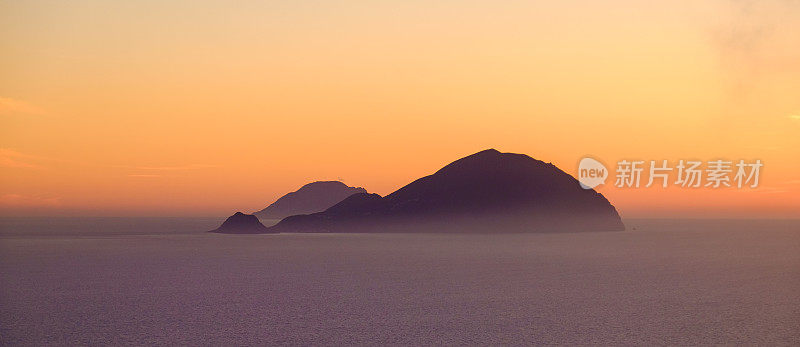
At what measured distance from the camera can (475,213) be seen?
193500 mm

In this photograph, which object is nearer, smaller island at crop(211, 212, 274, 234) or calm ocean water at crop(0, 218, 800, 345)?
calm ocean water at crop(0, 218, 800, 345)

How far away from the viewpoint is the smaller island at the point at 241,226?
153887mm

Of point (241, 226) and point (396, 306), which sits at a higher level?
point (241, 226)

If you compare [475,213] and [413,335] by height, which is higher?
[475,213]

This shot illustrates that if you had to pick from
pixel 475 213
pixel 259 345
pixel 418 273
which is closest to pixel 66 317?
pixel 259 345

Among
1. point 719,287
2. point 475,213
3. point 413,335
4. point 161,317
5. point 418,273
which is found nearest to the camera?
point 413,335

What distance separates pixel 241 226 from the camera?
156375 millimetres

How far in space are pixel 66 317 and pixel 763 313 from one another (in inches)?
978

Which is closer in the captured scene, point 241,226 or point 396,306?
point 396,306

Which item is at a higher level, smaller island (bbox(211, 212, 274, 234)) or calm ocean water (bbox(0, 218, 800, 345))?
smaller island (bbox(211, 212, 274, 234))

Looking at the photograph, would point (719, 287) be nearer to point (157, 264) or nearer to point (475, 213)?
point (157, 264)

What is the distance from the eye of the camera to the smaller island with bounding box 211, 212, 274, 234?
15389 cm

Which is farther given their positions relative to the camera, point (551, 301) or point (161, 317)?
point (551, 301)

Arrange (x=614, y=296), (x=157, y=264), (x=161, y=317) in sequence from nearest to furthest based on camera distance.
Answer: (x=161, y=317)
(x=614, y=296)
(x=157, y=264)
